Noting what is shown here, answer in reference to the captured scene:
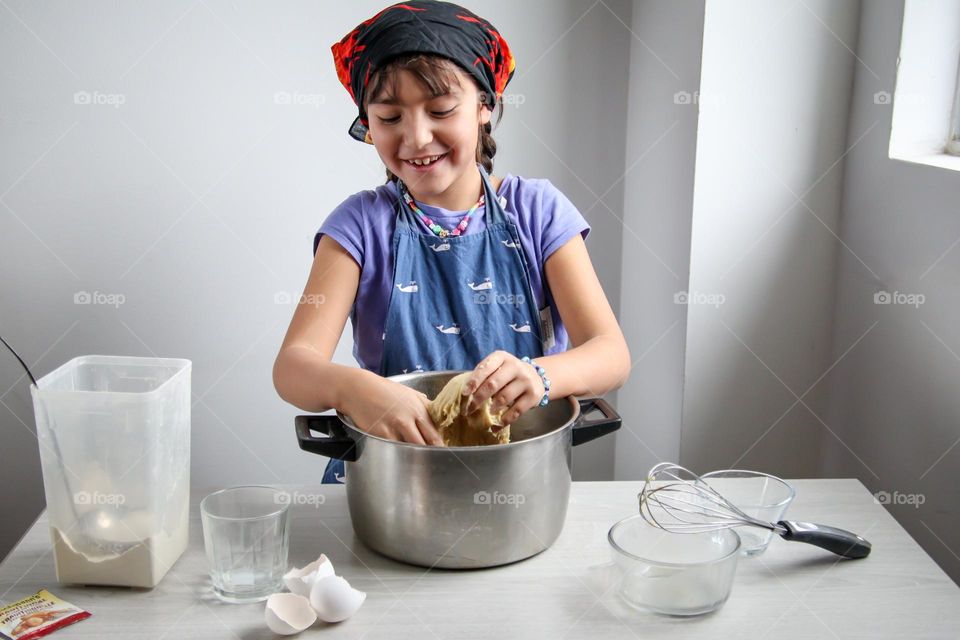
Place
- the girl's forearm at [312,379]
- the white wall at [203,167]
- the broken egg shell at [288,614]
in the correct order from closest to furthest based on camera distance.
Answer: the broken egg shell at [288,614]
the girl's forearm at [312,379]
the white wall at [203,167]

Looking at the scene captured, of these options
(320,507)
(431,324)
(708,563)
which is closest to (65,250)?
(431,324)

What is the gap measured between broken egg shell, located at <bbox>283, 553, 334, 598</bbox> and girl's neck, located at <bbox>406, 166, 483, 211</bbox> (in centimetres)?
54

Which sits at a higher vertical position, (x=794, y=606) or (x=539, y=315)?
(x=539, y=315)

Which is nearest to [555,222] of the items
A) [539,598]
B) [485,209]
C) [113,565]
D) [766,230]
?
[485,209]

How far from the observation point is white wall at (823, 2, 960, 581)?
1.15 meters

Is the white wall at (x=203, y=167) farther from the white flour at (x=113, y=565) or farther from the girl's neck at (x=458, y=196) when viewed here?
the white flour at (x=113, y=565)

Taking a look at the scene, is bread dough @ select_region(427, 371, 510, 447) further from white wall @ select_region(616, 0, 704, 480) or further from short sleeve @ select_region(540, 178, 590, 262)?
white wall @ select_region(616, 0, 704, 480)

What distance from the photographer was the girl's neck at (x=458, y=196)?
3.87 ft

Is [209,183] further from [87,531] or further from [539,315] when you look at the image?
[87,531]

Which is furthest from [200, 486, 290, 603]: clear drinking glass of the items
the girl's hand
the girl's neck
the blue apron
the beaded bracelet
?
the girl's neck

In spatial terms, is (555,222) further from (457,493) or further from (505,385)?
(457,493)

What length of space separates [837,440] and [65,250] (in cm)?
132

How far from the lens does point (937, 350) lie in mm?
1166

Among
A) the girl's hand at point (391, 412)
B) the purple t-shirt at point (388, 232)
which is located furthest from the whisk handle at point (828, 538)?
the purple t-shirt at point (388, 232)
